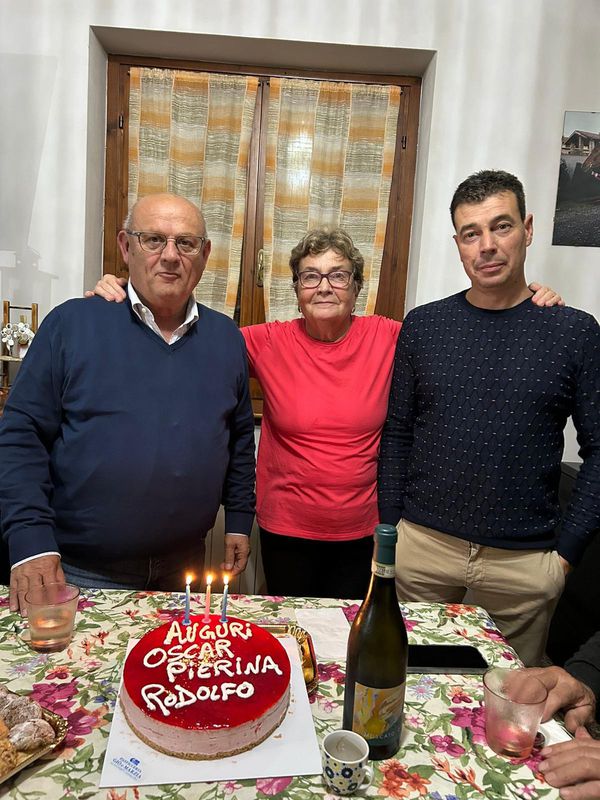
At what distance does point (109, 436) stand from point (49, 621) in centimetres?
55

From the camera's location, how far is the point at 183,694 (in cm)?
95

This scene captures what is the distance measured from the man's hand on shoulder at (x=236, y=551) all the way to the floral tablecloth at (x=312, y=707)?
1.44 feet

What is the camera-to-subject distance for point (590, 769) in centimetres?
89

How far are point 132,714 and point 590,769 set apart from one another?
2.21 feet

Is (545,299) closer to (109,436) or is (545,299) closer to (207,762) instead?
(109,436)

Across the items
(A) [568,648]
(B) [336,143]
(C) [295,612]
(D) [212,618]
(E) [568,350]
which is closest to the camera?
(D) [212,618]

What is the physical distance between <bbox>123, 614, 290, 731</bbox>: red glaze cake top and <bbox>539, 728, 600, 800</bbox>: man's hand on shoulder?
1.34 ft

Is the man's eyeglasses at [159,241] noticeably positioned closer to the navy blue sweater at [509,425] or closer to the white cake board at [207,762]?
the navy blue sweater at [509,425]

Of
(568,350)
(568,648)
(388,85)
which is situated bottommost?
(568,648)

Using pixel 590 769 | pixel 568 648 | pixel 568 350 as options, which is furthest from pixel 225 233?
pixel 590 769

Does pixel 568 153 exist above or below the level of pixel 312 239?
above

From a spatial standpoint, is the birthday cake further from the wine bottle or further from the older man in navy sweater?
the older man in navy sweater

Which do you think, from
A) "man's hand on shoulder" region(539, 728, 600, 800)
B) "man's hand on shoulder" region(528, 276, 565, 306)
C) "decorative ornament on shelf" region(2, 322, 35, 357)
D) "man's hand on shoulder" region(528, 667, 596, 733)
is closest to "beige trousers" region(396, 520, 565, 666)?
"man's hand on shoulder" region(528, 667, 596, 733)

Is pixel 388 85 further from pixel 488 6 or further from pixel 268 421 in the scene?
pixel 268 421
